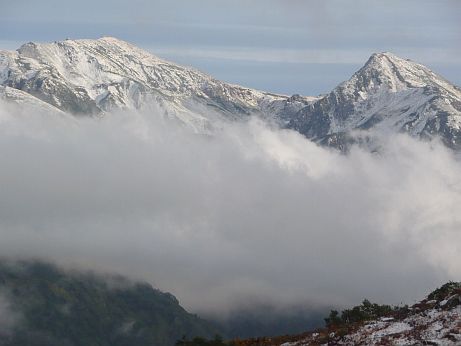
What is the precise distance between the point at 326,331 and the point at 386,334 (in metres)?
10.3

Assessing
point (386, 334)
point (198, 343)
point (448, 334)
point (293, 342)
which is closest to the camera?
point (448, 334)

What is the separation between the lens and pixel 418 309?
7562cm

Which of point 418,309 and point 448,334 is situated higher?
point 418,309

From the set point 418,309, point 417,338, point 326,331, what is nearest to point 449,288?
point 418,309

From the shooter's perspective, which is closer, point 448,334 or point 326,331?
point 448,334

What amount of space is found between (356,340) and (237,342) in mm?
15883

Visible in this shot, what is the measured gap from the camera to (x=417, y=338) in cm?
6350

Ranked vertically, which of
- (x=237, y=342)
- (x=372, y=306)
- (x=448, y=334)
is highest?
(x=372, y=306)

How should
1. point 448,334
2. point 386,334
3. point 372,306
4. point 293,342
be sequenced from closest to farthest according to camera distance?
point 448,334 < point 386,334 < point 293,342 < point 372,306

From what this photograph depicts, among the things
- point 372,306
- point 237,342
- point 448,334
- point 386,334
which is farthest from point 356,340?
point 372,306

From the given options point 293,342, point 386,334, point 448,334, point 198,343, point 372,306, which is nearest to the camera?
point 448,334

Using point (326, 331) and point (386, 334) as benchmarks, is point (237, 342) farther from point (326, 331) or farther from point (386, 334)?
point (386, 334)

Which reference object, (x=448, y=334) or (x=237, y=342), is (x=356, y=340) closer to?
(x=448, y=334)

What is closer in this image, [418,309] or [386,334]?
[386,334]
